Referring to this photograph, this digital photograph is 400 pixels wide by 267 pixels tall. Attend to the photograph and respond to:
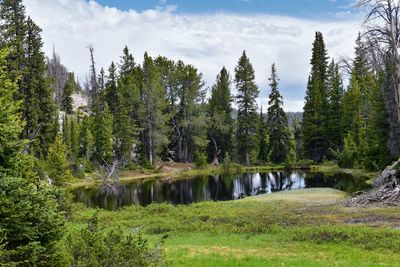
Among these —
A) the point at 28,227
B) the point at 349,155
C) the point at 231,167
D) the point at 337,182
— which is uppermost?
the point at 28,227

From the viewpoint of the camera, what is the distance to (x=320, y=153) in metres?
76.6

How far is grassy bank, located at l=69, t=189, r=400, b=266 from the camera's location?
14.4 meters

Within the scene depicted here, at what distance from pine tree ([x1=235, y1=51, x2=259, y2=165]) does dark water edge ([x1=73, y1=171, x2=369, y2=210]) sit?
43.9ft

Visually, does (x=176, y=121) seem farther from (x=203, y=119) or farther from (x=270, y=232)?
(x=270, y=232)

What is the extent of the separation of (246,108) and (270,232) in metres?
59.1

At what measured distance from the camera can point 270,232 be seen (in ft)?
66.1

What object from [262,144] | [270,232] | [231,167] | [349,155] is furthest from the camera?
[262,144]

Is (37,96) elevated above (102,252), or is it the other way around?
(37,96)

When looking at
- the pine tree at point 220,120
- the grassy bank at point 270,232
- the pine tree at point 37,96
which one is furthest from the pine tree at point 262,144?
the grassy bank at point 270,232

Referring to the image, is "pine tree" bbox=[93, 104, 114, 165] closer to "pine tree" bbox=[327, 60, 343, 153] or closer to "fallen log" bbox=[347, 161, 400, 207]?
"pine tree" bbox=[327, 60, 343, 153]

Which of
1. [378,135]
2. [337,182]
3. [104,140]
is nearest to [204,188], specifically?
[337,182]

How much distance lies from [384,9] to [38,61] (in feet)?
107

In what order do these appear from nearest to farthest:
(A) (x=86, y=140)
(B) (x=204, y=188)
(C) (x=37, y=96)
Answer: (C) (x=37, y=96) → (B) (x=204, y=188) → (A) (x=86, y=140)

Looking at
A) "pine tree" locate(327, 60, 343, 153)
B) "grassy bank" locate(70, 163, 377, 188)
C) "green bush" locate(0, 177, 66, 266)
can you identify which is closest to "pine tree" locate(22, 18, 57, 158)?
"grassy bank" locate(70, 163, 377, 188)
